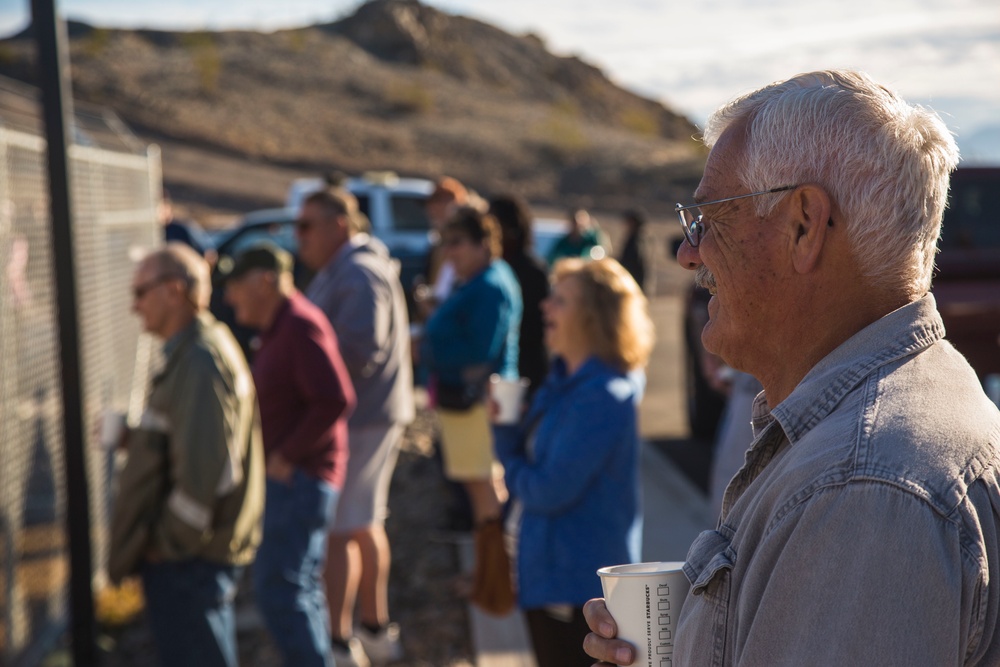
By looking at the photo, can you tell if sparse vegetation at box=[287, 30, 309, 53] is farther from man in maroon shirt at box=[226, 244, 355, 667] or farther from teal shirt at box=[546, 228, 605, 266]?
man in maroon shirt at box=[226, 244, 355, 667]

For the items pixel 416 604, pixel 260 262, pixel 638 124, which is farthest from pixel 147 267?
pixel 638 124

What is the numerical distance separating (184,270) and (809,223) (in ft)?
10.5

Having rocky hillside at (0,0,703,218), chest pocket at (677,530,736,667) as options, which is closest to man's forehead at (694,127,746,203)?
chest pocket at (677,530,736,667)

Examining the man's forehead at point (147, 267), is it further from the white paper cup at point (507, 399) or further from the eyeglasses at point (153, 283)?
the white paper cup at point (507, 399)

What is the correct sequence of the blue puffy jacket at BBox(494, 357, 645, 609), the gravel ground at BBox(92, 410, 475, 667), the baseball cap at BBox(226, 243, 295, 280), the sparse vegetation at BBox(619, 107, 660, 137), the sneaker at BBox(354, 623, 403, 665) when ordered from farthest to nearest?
the sparse vegetation at BBox(619, 107, 660, 137)
the gravel ground at BBox(92, 410, 475, 667)
the sneaker at BBox(354, 623, 403, 665)
the baseball cap at BBox(226, 243, 295, 280)
the blue puffy jacket at BBox(494, 357, 645, 609)

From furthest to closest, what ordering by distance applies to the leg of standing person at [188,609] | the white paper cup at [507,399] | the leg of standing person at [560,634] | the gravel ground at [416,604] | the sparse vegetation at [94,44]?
the sparse vegetation at [94,44]
the gravel ground at [416,604]
the leg of standing person at [188,609]
the white paper cup at [507,399]
the leg of standing person at [560,634]

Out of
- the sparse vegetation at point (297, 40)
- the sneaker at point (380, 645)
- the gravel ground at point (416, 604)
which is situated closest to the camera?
the sneaker at point (380, 645)

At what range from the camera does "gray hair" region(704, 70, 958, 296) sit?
A: 1451mm

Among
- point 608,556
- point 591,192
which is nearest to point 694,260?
point 608,556

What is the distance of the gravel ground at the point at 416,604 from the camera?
5531mm

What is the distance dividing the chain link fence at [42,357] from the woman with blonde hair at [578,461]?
1850 mm

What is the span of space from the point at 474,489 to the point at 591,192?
121 ft

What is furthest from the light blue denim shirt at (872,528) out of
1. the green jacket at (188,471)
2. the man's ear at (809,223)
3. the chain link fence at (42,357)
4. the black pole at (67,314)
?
the black pole at (67,314)

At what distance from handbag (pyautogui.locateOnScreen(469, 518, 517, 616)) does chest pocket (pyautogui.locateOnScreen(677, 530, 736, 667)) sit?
3115mm
